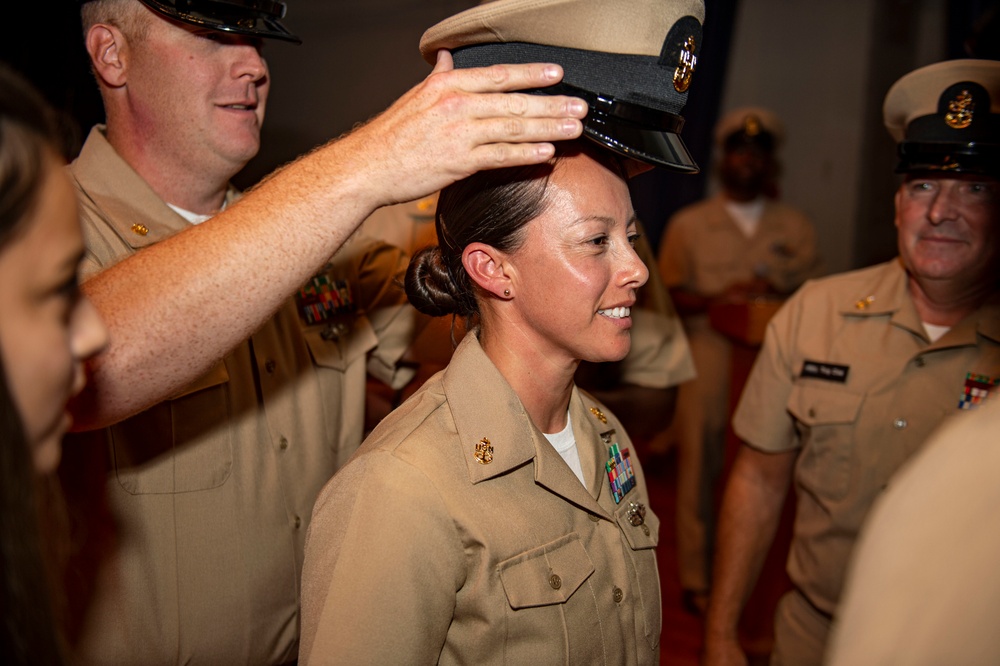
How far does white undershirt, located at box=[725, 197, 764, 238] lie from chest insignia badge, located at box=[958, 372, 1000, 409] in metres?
2.64

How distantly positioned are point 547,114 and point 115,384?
753mm

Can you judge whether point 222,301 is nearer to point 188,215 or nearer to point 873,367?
point 188,215

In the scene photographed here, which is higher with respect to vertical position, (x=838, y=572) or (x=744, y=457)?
(x=744, y=457)

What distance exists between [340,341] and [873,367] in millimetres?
1445

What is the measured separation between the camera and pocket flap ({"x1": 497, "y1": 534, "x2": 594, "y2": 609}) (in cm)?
128

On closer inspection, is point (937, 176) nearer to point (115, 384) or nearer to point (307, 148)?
point (115, 384)

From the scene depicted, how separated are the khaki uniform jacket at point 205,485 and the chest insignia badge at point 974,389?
5.26 feet

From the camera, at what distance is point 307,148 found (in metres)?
3.52

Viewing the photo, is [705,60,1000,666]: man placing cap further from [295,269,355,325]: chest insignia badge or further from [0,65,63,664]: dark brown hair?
[0,65,63,664]: dark brown hair

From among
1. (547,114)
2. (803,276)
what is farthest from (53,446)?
(803,276)

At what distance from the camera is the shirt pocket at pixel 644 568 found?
151 cm

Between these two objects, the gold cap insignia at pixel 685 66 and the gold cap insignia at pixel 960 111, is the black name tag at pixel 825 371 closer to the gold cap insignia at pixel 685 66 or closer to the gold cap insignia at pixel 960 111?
the gold cap insignia at pixel 960 111

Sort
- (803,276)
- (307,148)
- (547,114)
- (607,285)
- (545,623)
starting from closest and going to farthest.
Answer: (547,114) → (545,623) → (607,285) → (307,148) → (803,276)

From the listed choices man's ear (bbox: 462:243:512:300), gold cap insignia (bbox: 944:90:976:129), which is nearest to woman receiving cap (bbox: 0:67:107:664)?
man's ear (bbox: 462:243:512:300)
